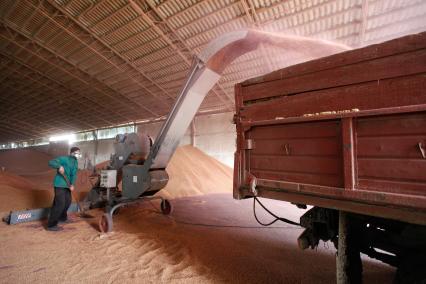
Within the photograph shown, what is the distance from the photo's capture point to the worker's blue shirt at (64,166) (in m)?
4.77

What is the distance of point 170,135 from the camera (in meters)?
4.75

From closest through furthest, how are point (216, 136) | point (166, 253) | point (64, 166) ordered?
point (166, 253) → point (64, 166) → point (216, 136)

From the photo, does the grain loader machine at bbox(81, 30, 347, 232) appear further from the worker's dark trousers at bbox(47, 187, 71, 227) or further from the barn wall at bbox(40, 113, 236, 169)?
the barn wall at bbox(40, 113, 236, 169)

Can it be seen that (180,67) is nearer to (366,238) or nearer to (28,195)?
(28,195)

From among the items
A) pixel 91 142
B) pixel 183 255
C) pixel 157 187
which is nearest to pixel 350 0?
pixel 157 187

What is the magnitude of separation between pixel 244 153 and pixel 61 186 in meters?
4.34

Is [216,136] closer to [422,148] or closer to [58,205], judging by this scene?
[58,205]

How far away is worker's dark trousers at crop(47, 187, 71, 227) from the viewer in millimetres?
4629

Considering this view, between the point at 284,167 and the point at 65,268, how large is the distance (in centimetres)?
312

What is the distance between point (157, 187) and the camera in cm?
514

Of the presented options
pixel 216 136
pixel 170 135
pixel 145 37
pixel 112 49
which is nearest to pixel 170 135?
pixel 170 135

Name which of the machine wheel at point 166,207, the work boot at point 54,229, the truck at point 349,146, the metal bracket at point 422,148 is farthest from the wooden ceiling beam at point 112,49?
the metal bracket at point 422,148

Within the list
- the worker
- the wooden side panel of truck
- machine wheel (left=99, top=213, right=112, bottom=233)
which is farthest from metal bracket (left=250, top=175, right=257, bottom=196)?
the worker

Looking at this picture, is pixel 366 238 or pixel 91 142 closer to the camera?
pixel 366 238
